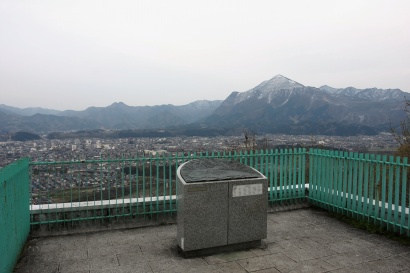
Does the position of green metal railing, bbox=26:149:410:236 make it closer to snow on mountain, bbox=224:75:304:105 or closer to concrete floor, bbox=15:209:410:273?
concrete floor, bbox=15:209:410:273

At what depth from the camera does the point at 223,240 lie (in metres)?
5.61

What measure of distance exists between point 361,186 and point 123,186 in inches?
215

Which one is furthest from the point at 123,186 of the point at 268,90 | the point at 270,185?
the point at 268,90

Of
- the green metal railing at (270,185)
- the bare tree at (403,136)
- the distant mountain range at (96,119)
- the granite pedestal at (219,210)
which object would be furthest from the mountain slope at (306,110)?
the granite pedestal at (219,210)

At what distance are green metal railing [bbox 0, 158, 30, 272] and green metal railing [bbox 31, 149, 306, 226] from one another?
1.69 feet

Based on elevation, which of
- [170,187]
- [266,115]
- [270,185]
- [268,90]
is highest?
[268,90]

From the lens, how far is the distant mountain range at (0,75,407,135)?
69938 mm

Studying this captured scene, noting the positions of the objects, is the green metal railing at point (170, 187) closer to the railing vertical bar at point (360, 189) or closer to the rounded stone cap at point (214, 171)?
the railing vertical bar at point (360, 189)

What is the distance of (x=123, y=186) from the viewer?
730 centimetres

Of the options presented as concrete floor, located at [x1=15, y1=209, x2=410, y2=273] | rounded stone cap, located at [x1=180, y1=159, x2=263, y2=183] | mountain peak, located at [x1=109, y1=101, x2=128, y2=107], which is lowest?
concrete floor, located at [x1=15, y1=209, x2=410, y2=273]

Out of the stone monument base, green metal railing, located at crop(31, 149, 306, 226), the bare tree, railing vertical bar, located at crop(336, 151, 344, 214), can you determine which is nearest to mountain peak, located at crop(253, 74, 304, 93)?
the bare tree

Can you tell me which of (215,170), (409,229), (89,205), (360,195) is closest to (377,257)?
(409,229)

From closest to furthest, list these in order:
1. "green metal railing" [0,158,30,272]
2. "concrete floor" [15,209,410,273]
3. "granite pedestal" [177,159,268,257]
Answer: "green metal railing" [0,158,30,272] → "concrete floor" [15,209,410,273] → "granite pedestal" [177,159,268,257]

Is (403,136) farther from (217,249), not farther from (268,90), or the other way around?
(268,90)
